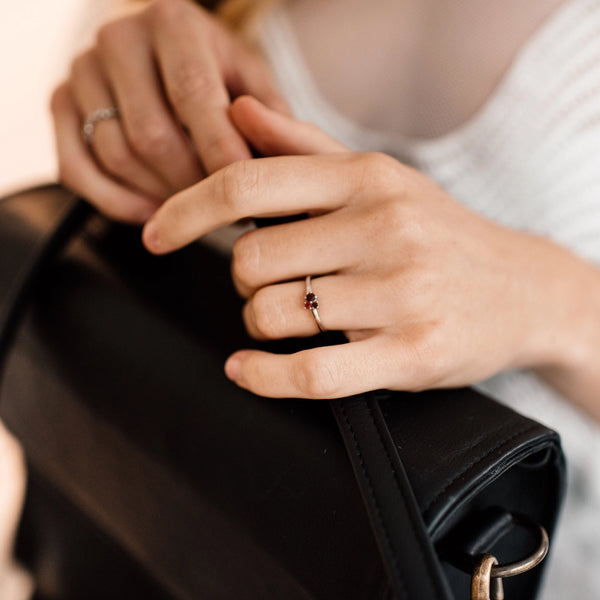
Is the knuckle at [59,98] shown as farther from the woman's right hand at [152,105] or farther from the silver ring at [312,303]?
the silver ring at [312,303]

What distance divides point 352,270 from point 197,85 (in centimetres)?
18

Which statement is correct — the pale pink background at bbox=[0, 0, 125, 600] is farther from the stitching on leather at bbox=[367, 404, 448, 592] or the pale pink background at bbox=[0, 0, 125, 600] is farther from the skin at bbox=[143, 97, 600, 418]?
the stitching on leather at bbox=[367, 404, 448, 592]

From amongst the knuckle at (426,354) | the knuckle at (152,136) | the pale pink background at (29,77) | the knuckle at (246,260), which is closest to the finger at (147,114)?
the knuckle at (152,136)

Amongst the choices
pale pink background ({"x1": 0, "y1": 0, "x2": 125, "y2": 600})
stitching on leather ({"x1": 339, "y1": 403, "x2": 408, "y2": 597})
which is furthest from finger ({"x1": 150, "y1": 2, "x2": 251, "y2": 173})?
pale pink background ({"x1": 0, "y1": 0, "x2": 125, "y2": 600})

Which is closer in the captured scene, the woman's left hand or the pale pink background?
the woman's left hand

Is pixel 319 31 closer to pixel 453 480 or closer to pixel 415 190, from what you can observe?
pixel 415 190

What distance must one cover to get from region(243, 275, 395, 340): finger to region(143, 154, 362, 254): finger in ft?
0.16

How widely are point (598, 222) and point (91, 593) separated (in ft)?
2.07

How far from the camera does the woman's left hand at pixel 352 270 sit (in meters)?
0.34

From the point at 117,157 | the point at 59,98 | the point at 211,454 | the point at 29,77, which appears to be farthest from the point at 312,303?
the point at 29,77

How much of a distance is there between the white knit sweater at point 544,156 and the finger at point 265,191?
0.90ft

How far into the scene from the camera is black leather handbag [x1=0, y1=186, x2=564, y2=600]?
1.00 feet

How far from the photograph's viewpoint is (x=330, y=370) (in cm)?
33

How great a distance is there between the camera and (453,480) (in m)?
0.30
